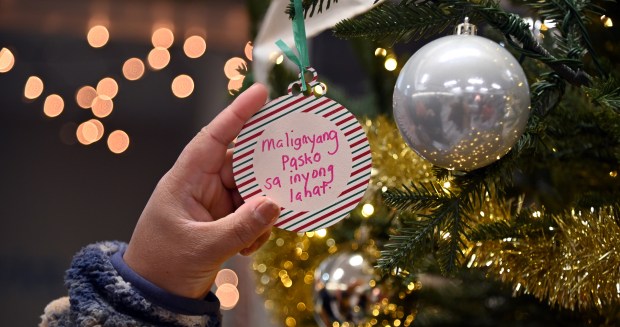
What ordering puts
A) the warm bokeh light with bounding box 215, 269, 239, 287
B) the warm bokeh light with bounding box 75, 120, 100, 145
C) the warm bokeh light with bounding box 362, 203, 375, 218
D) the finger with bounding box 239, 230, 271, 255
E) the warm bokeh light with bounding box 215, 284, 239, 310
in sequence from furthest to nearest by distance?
the warm bokeh light with bounding box 75, 120, 100, 145, the warm bokeh light with bounding box 215, 269, 239, 287, the warm bokeh light with bounding box 215, 284, 239, 310, the warm bokeh light with bounding box 362, 203, 375, 218, the finger with bounding box 239, 230, 271, 255

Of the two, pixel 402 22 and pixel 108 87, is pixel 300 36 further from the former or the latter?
pixel 108 87

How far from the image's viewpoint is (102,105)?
229cm

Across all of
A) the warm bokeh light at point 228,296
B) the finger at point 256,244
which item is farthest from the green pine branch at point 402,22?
the warm bokeh light at point 228,296

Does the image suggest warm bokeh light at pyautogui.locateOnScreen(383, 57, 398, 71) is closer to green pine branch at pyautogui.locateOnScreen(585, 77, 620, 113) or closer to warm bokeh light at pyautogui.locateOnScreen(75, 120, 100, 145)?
green pine branch at pyautogui.locateOnScreen(585, 77, 620, 113)

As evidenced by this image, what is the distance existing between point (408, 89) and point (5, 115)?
76.5 inches

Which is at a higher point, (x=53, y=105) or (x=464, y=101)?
(x=464, y=101)

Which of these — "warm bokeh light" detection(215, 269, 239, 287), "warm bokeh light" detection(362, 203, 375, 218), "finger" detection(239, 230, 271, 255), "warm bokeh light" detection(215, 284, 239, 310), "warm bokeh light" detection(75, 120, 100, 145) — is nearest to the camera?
"finger" detection(239, 230, 271, 255)

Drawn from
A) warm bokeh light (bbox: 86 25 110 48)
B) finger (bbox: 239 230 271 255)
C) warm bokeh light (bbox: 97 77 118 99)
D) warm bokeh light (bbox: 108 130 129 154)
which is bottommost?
warm bokeh light (bbox: 108 130 129 154)

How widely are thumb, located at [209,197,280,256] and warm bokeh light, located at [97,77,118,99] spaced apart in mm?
1724

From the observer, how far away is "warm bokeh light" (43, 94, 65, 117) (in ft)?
7.37

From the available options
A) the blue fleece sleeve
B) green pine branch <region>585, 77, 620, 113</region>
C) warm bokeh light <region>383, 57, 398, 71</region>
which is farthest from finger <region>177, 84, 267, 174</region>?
warm bokeh light <region>383, 57, 398, 71</region>

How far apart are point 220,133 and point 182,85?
1696 millimetres

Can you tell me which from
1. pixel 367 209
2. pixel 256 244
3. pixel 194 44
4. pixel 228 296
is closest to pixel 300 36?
pixel 256 244

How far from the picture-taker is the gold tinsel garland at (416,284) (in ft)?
2.10
